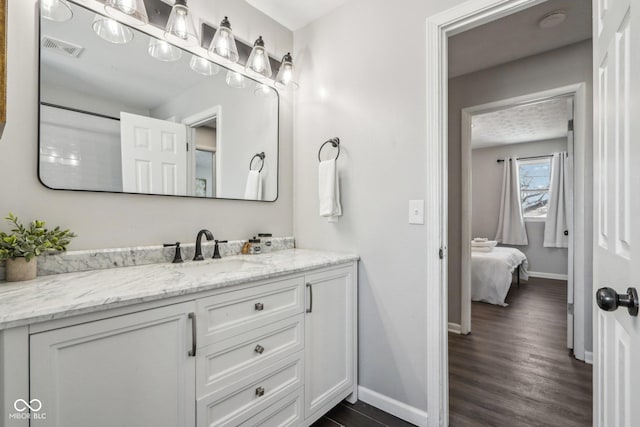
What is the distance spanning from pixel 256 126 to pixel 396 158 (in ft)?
3.24

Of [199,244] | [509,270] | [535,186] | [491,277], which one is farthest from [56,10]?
[535,186]

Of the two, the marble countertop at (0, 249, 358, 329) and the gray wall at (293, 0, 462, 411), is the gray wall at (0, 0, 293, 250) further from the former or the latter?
the gray wall at (293, 0, 462, 411)

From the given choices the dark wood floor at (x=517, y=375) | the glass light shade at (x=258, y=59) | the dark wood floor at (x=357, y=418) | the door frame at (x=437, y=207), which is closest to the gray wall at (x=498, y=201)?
the dark wood floor at (x=517, y=375)

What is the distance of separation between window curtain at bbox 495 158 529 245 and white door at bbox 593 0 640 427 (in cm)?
543

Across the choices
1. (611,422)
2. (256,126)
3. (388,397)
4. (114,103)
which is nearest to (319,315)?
(388,397)

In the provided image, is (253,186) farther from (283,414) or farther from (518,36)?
(518,36)

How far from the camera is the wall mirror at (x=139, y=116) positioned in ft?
4.33

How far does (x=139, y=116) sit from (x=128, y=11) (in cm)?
46

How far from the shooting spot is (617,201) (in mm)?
788

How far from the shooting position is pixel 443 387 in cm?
163

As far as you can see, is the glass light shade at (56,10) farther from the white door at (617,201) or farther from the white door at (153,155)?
the white door at (617,201)

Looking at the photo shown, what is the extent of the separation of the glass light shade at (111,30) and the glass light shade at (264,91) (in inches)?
30.6

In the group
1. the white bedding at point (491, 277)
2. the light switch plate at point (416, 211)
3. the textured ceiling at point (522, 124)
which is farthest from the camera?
the textured ceiling at point (522, 124)

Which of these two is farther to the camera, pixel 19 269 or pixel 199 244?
pixel 199 244
